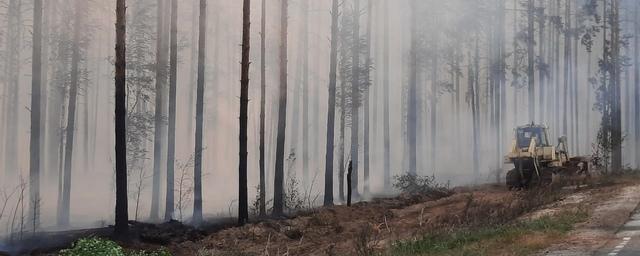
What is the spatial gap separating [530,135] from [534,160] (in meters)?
1.22

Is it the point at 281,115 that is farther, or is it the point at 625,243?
the point at 281,115

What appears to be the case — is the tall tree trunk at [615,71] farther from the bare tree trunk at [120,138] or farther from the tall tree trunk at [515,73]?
the bare tree trunk at [120,138]

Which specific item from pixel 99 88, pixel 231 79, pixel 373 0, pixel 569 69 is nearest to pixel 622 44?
pixel 569 69

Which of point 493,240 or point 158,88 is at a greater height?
point 158,88

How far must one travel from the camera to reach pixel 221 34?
195ft

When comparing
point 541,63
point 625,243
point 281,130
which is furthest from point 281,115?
point 541,63

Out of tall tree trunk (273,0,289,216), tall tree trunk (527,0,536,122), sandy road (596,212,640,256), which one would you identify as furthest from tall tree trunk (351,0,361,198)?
sandy road (596,212,640,256)

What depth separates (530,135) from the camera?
2617cm

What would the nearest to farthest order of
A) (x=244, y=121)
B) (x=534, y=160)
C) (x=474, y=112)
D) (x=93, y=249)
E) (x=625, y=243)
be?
1. (x=93, y=249)
2. (x=625, y=243)
3. (x=244, y=121)
4. (x=534, y=160)
5. (x=474, y=112)

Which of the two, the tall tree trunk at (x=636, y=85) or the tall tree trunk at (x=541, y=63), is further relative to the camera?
the tall tree trunk at (x=636, y=85)

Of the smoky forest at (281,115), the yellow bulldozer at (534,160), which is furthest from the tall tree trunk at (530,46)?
the yellow bulldozer at (534,160)

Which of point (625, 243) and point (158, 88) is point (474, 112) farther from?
point (625, 243)

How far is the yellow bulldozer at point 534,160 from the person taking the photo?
83.3 ft

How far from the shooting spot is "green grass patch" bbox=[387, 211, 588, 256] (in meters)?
12.5
